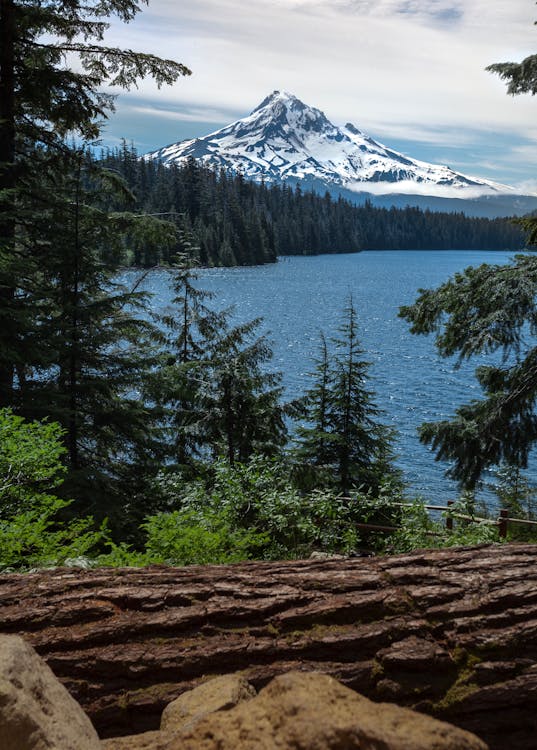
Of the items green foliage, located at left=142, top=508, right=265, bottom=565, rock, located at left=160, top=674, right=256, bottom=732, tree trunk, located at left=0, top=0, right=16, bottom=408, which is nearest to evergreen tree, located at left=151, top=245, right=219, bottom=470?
tree trunk, located at left=0, top=0, right=16, bottom=408

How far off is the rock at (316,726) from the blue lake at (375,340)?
10.8 metres

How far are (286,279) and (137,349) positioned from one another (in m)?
86.2

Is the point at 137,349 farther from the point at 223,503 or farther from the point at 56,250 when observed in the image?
the point at 223,503

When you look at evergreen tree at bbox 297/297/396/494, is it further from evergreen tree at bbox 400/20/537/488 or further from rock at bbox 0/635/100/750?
rock at bbox 0/635/100/750

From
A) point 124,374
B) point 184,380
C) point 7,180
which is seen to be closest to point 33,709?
point 124,374

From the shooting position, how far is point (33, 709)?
2.33m

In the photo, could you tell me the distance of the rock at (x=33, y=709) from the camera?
2.25 meters

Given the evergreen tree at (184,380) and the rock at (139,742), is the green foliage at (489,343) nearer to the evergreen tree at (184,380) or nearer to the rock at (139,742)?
the evergreen tree at (184,380)

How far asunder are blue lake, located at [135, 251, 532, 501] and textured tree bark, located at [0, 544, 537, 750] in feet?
30.8

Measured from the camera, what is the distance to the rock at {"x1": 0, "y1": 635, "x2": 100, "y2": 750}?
88.7 inches

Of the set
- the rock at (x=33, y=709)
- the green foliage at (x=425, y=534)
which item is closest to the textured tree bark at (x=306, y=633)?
the rock at (x=33, y=709)

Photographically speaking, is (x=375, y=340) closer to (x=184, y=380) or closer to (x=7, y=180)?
(x=184, y=380)

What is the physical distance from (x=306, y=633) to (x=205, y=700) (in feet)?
2.38

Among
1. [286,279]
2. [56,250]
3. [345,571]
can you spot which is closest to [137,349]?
[56,250]
